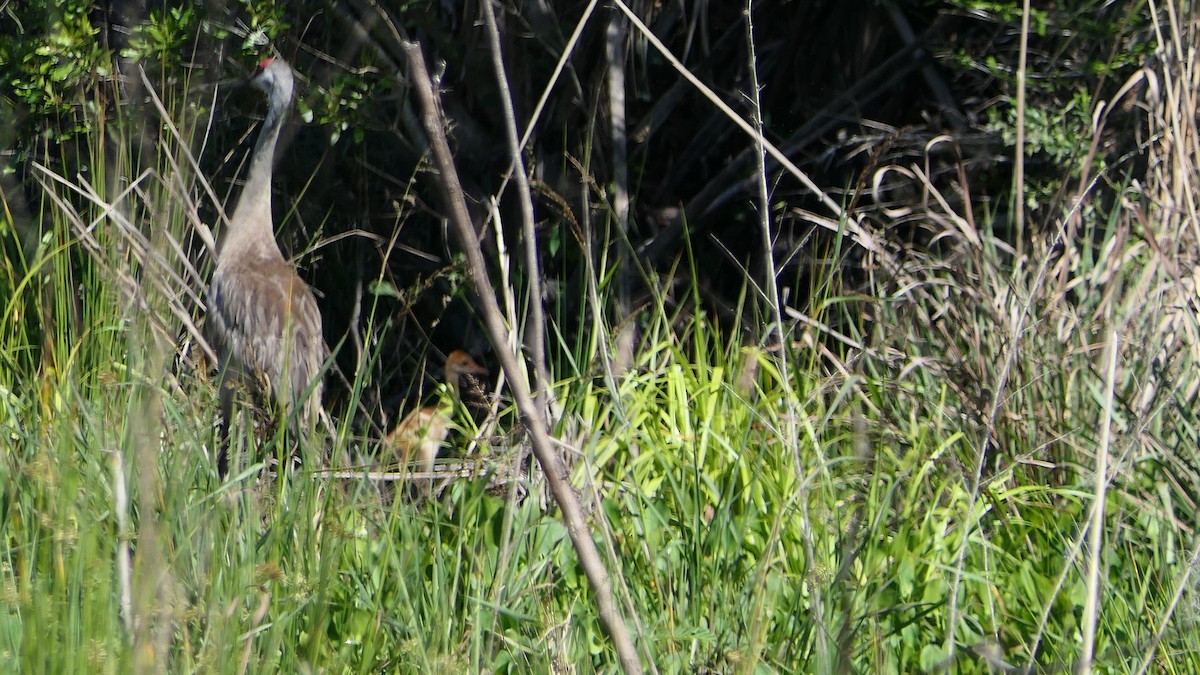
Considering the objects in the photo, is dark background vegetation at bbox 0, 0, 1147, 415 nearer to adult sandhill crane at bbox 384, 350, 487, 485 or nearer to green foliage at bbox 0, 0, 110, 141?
green foliage at bbox 0, 0, 110, 141

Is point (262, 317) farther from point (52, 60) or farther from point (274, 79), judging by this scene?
point (52, 60)

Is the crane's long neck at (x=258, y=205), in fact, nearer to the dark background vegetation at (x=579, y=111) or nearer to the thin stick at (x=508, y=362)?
the dark background vegetation at (x=579, y=111)

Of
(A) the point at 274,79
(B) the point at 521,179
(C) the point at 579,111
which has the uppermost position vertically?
(B) the point at 521,179

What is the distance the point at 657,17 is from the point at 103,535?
393 cm

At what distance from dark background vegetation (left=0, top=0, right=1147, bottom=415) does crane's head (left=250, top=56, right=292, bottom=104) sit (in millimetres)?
83

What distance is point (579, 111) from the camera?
576cm

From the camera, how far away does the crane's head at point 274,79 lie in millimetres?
4609

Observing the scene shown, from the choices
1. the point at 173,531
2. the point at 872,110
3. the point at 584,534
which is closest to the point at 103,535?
the point at 173,531

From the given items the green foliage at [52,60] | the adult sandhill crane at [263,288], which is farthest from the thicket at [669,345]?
the adult sandhill crane at [263,288]

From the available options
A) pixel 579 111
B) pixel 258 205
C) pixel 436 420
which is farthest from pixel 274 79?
pixel 579 111

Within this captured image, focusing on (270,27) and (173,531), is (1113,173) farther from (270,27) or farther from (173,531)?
(173,531)

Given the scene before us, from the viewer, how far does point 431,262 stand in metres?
6.18

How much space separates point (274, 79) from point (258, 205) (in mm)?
469

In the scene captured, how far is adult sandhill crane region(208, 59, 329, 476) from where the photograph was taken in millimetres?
4617
